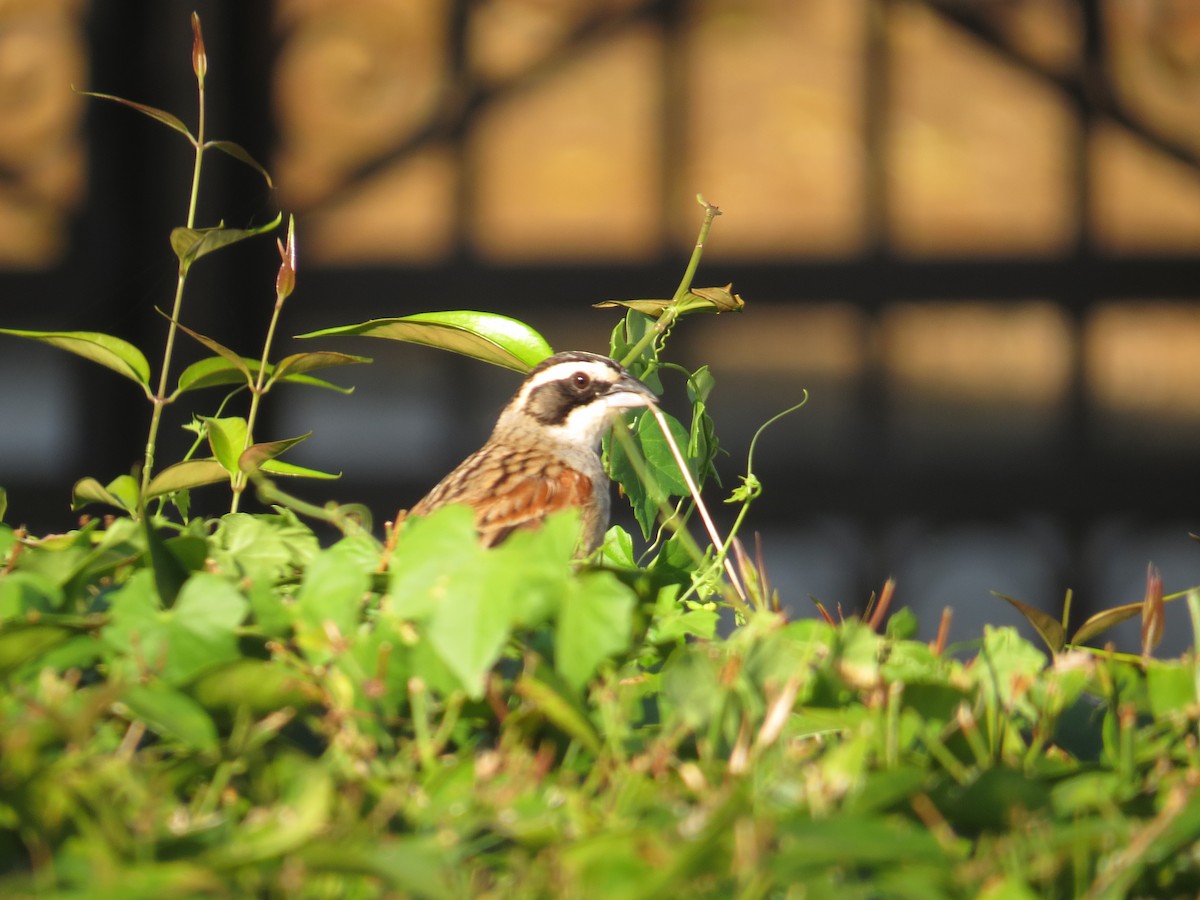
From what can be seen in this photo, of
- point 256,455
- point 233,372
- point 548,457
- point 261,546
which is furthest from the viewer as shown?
point 548,457

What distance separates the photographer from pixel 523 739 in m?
0.83

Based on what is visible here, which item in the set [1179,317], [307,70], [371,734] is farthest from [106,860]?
[1179,317]

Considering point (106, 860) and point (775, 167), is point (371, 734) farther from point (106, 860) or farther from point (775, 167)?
point (775, 167)

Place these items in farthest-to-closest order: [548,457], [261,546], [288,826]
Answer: [548,457], [261,546], [288,826]

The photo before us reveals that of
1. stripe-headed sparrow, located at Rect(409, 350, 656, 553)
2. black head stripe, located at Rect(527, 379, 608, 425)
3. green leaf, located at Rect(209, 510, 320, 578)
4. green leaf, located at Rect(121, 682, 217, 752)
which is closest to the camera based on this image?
green leaf, located at Rect(121, 682, 217, 752)

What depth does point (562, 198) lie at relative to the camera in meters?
5.35

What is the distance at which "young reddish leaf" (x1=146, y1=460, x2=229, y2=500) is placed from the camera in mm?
1195

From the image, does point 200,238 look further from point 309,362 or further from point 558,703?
point 558,703

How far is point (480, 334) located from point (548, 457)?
1.41 metres

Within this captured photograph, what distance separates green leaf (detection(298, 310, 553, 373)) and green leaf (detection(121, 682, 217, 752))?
605 mm

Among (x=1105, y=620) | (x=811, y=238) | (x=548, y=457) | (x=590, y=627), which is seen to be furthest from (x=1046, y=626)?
(x=811, y=238)

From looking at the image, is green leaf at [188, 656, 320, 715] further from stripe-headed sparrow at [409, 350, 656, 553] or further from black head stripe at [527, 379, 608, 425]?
black head stripe at [527, 379, 608, 425]

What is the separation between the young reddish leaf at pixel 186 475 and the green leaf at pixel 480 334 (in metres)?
0.19

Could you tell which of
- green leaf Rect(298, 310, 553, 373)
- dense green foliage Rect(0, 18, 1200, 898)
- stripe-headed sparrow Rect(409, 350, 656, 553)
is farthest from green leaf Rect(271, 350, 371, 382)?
stripe-headed sparrow Rect(409, 350, 656, 553)
